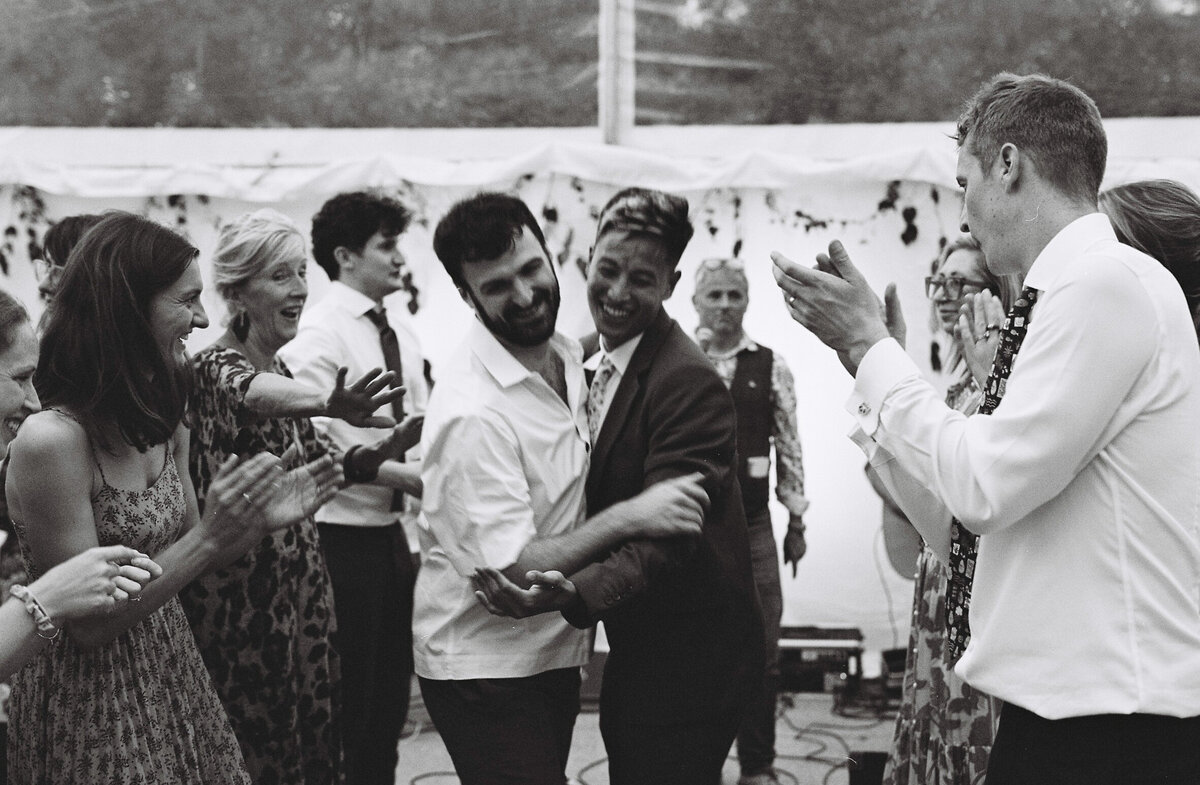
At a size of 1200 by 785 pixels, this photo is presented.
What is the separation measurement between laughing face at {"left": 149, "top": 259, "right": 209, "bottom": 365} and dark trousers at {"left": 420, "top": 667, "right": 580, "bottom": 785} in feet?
2.74

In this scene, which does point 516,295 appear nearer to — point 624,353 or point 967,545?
point 624,353

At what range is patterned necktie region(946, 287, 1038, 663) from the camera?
162 cm

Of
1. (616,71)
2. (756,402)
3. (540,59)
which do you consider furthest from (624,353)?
(540,59)

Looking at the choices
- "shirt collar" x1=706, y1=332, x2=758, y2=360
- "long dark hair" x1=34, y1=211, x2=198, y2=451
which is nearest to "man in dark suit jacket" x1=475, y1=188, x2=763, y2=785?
"long dark hair" x1=34, y1=211, x2=198, y2=451

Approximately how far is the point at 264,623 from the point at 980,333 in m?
1.73

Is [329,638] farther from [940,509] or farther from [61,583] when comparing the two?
[940,509]

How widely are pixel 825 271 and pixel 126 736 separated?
4.71 ft

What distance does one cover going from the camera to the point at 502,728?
2.09 meters

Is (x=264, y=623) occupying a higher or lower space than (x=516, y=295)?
lower

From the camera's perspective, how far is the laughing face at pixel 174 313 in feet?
6.84

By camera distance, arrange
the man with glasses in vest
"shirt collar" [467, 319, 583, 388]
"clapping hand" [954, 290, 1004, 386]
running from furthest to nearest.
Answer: the man with glasses in vest → "clapping hand" [954, 290, 1004, 386] → "shirt collar" [467, 319, 583, 388]

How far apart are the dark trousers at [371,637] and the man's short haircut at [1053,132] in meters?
2.25

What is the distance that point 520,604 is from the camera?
1.95m

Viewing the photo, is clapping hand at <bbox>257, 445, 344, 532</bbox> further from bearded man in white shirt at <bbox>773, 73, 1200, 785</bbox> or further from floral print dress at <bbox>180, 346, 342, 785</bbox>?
bearded man in white shirt at <bbox>773, 73, 1200, 785</bbox>
